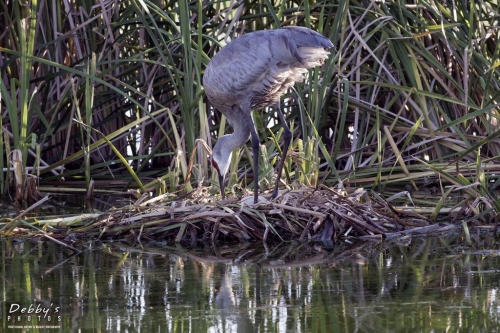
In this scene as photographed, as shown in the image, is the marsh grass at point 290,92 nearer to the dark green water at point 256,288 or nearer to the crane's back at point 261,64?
the crane's back at point 261,64

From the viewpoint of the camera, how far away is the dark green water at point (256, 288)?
310 cm

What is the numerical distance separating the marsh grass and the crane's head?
267 mm

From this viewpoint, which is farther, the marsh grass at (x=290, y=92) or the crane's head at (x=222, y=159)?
the marsh grass at (x=290, y=92)

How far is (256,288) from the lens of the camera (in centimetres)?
364

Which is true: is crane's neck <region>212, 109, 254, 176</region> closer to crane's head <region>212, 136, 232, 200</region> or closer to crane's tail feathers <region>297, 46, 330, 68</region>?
crane's head <region>212, 136, 232, 200</region>

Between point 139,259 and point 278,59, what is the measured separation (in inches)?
61.5

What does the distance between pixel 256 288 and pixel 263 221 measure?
1113 mm

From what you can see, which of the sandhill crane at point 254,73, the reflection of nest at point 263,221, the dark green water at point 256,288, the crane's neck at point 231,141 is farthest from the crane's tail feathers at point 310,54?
the dark green water at point 256,288

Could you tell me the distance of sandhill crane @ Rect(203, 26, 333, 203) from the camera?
5152mm

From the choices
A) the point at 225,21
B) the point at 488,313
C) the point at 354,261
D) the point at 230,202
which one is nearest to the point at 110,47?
the point at 225,21

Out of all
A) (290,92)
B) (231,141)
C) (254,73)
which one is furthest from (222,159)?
(290,92)

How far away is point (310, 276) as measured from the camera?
3854 millimetres

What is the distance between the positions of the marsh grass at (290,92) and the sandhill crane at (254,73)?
21cm

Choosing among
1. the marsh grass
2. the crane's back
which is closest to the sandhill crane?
the crane's back
